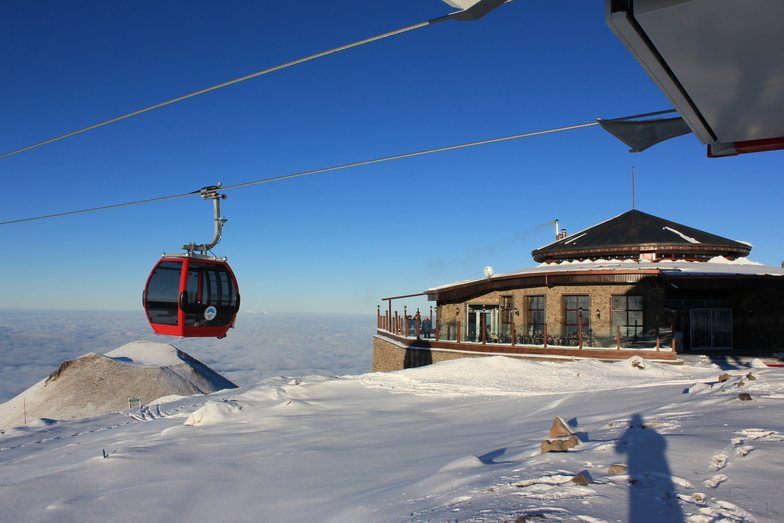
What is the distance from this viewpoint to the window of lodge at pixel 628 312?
21.1m

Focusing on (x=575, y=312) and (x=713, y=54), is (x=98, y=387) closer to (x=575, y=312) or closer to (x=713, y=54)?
(x=575, y=312)

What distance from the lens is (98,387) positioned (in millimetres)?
30094

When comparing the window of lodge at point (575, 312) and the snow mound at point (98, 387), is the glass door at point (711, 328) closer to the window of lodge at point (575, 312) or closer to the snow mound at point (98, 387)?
the window of lodge at point (575, 312)

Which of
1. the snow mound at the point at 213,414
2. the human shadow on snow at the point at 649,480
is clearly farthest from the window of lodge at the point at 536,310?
the human shadow on snow at the point at 649,480

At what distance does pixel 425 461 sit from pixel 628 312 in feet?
57.8

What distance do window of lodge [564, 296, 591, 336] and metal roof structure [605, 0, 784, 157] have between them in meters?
19.0

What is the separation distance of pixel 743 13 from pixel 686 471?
3495mm

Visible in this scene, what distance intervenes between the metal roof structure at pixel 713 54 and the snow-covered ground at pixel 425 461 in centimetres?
→ 263

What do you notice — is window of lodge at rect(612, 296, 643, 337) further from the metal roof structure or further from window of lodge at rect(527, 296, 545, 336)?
the metal roof structure

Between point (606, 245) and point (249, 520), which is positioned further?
point (606, 245)

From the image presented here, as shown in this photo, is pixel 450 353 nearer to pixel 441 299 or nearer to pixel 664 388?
pixel 441 299

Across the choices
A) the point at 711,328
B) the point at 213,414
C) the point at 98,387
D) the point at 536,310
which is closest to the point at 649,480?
the point at 213,414

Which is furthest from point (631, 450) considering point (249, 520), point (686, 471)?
point (249, 520)

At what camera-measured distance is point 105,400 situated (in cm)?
2955
